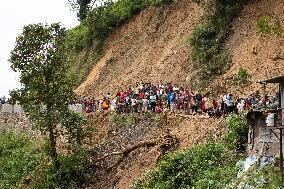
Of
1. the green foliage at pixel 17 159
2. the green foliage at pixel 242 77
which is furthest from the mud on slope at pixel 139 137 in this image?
the green foliage at pixel 242 77

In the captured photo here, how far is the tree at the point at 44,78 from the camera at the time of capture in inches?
1258

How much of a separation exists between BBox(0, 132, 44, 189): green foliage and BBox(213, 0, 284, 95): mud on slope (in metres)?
11.1

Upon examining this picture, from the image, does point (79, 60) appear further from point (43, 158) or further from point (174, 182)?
point (174, 182)

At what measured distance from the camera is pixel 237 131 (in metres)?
25.5

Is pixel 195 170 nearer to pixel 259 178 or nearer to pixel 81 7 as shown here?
pixel 259 178

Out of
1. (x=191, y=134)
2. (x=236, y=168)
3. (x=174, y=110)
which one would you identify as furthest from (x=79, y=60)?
(x=236, y=168)

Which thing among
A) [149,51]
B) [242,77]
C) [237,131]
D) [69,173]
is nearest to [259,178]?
[237,131]

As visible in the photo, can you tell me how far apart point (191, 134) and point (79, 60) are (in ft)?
83.4

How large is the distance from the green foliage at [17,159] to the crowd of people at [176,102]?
473cm

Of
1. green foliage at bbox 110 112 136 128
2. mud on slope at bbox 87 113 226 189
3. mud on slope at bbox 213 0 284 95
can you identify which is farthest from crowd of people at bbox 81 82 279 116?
mud on slope at bbox 213 0 284 95

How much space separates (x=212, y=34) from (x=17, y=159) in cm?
1356

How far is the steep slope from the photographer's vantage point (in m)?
40.5

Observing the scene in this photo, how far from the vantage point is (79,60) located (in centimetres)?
5262

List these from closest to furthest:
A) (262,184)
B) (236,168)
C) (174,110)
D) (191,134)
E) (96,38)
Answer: (262,184) < (236,168) < (191,134) < (174,110) < (96,38)
